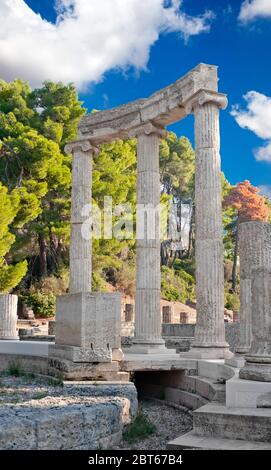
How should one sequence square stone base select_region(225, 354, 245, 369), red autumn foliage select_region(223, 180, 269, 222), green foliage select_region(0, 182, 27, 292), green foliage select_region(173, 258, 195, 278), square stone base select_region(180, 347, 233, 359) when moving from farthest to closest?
green foliage select_region(173, 258, 195, 278)
red autumn foliage select_region(223, 180, 269, 222)
green foliage select_region(0, 182, 27, 292)
square stone base select_region(180, 347, 233, 359)
square stone base select_region(225, 354, 245, 369)

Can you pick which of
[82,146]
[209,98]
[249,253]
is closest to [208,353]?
[249,253]

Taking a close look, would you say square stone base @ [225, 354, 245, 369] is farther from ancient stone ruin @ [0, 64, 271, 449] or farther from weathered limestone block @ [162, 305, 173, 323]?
weathered limestone block @ [162, 305, 173, 323]

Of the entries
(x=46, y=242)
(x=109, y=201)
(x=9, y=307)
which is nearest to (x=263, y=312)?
(x=9, y=307)

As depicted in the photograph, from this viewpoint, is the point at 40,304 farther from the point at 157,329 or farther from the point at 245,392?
the point at 245,392

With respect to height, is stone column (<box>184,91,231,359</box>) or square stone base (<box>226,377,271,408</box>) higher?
stone column (<box>184,91,231,359</box>)

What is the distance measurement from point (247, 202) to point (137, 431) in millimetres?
46430

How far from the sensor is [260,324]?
869 centimetres

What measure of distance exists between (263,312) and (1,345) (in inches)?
429

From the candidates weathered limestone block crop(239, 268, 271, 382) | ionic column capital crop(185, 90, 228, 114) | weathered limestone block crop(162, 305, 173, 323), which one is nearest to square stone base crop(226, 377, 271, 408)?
weathered limestone block crop(239, 268, 271, 382)

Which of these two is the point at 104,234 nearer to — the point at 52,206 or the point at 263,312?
the point at 52,206

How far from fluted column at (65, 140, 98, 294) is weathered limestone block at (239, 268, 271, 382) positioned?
11.1 meters

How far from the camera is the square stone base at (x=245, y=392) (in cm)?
804

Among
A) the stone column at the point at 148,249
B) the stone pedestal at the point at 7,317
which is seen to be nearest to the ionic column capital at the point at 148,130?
the stone column at the point at 148,249

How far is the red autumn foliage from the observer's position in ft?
175
